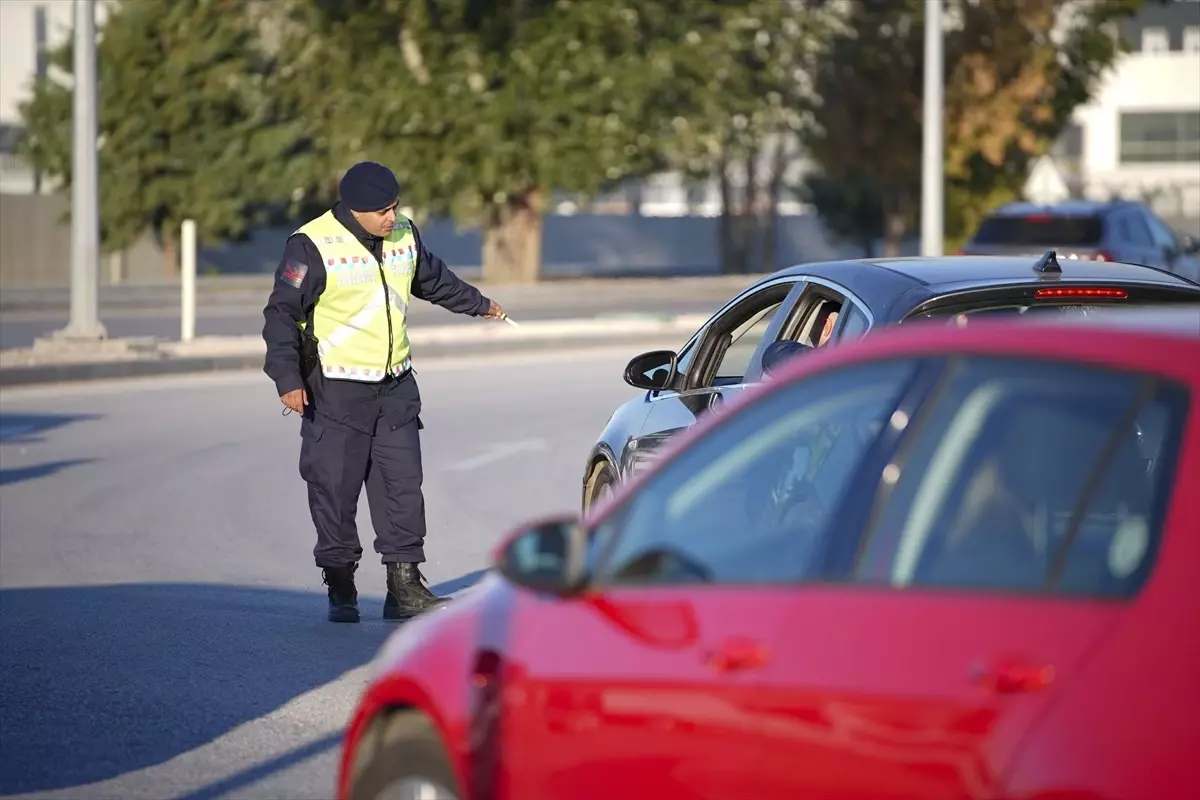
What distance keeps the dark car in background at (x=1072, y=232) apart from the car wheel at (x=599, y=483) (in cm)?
1301

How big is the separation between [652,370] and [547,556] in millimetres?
4854

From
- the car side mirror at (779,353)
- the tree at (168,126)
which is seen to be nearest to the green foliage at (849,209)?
the tree at (168,126)

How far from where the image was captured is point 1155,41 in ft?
281

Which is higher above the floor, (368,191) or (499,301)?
(368,191)

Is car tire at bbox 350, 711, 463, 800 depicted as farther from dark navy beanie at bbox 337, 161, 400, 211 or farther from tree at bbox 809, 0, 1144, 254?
tree at bbox 809, 0, 1144, 254

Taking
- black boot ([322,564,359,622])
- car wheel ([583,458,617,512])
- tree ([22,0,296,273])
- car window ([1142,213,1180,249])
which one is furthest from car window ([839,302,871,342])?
tree ([22,0,296,273])

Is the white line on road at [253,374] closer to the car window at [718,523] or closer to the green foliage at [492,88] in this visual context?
the green foliage at [492,88]

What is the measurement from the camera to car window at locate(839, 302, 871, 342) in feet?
24.1

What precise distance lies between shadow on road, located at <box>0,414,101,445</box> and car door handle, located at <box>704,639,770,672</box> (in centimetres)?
1367

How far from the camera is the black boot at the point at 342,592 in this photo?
8.95 m

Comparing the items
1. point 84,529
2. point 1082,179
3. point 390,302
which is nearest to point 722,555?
point 390,302

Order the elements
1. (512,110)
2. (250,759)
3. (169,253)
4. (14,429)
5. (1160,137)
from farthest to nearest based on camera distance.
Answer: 1. (1160,137)
2. (169,253)
3. (512,110)
4. (14,429)
5. (250,759)

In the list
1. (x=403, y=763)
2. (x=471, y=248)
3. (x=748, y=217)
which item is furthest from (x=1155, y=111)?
(x=403, y=763)

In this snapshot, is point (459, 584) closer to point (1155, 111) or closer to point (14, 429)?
point (14, 429)
